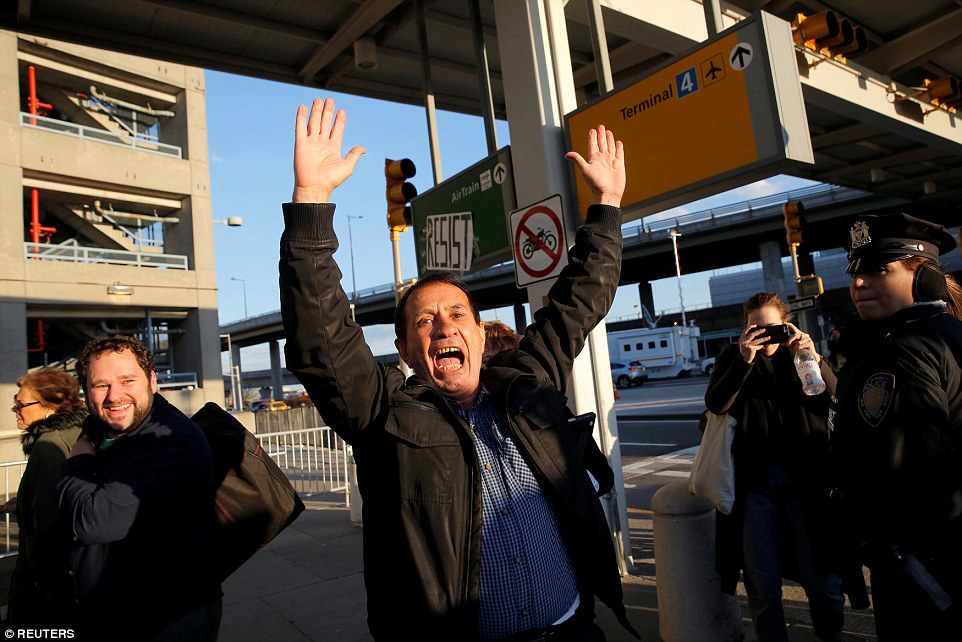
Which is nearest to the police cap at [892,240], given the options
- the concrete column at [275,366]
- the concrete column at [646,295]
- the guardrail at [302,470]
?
the guardrail at [302,470]

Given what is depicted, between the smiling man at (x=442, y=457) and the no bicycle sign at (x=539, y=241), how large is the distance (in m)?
2.89

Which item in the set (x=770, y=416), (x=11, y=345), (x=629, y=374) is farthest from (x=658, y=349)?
(x=770, y=416)

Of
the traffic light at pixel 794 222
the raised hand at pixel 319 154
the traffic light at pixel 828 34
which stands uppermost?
the traffic light at pixel 828 34

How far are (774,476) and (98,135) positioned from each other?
27583 millimetres

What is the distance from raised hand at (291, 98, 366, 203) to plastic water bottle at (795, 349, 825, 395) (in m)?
2.72

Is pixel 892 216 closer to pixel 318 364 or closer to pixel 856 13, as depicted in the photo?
pixel 318 364

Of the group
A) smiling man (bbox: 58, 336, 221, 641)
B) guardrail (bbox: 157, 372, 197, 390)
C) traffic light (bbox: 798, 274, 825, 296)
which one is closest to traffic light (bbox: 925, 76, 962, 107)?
traffic light (bbox: 798, 274, 825, 296)

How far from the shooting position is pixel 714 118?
465 centimetres

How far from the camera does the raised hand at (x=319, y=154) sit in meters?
1.77

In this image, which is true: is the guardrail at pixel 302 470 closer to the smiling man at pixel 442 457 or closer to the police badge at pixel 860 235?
the smiling man at pixel 442 457

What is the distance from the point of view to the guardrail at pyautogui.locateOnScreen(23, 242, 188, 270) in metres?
22.5

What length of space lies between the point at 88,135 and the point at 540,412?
27.6m

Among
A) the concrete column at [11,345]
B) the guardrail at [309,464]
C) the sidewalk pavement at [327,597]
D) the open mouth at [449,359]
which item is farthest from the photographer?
the concrete column at [11,345]

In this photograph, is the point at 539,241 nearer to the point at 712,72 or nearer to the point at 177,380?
the point at 712,72
